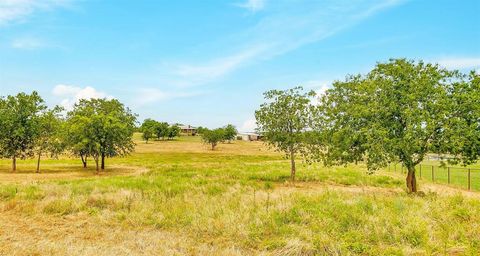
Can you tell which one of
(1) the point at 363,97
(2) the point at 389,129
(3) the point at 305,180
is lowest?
(3) the point at 305,180

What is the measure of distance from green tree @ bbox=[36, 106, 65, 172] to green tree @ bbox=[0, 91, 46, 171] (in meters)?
0.60

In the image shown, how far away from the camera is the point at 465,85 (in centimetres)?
1952

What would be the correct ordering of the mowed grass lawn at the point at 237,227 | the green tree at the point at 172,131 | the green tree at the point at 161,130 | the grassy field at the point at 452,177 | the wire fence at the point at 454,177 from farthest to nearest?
1. the green tree at the point at 172,131
2. the green tree at the point at 161,130
3. the grassy field at the point at 452,177
4. the wire fence at the point at 454,177
5. the mowed grass lawn at the point at 237,227

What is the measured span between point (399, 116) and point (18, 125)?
41.4 metres

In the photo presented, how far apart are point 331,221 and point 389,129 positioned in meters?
11.7

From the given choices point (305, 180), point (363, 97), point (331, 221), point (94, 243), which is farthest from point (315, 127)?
point (94, 243)

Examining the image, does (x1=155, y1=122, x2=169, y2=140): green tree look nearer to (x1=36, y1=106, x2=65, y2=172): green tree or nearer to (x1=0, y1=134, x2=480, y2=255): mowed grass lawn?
(x1=36, y1=106, x2=65, y2=172): green tree

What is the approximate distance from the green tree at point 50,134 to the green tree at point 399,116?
3581 centimetres

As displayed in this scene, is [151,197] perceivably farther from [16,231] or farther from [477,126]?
[477,126]

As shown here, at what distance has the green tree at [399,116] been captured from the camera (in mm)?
18748

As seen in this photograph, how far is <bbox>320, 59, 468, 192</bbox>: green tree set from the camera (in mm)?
18748

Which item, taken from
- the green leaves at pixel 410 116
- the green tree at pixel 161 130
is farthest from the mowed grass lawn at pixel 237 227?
the green tree at pixel 161 130

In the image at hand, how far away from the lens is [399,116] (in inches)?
806

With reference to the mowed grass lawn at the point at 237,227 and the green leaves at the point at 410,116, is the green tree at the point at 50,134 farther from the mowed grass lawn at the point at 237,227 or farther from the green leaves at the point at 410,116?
the green leaves at the point at 410,116
